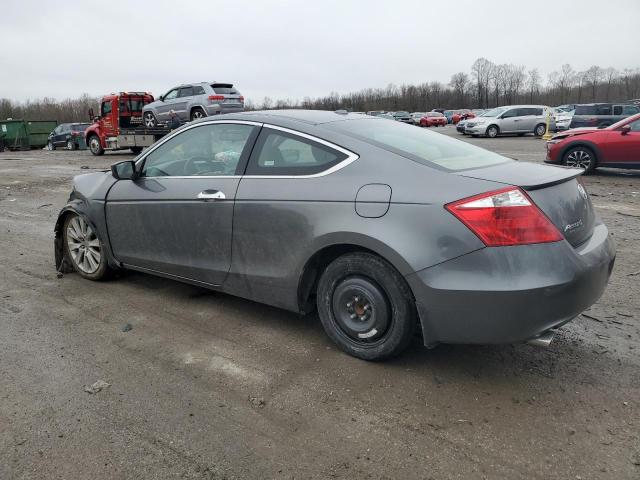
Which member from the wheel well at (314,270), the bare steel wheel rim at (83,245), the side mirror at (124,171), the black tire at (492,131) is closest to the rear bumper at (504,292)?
the wheel well at (314,270)

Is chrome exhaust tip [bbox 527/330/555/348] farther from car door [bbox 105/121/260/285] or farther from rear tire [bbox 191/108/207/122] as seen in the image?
rear tire [bbox 191/108/207/122]

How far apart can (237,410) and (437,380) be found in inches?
46.0

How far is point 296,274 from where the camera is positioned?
10.9 feet

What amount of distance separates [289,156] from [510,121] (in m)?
27.4

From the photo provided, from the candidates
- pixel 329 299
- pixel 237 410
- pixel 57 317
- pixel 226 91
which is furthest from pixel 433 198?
pixel 226 91

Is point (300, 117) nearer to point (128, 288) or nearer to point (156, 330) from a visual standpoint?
point (156, 330)

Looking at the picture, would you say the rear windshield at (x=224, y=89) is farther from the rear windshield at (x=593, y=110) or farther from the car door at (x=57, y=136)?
the car door at (x=57, y=136)

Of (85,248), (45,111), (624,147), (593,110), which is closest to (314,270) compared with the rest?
(85,248)

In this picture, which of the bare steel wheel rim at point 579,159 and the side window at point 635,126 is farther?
the bare steel wheel rim at point 579,159

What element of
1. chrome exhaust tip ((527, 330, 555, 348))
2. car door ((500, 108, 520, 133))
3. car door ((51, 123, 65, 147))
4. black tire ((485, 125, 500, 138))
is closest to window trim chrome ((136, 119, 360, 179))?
chrome exhaust tip ((527, 330, 555, 348))

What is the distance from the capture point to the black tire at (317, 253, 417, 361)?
2.94 m

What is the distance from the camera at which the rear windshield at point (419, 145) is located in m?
3.14

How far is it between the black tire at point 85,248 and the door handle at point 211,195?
1.46 meters

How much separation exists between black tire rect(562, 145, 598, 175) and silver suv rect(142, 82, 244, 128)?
11536 millimetres
